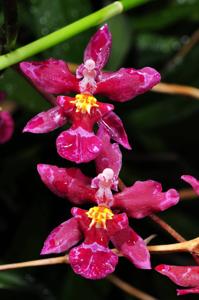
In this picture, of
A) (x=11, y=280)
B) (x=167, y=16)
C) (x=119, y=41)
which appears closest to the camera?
(x=11, y=280)

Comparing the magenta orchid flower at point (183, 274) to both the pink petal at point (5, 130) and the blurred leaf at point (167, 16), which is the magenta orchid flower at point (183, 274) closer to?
the pink petal at point (5, 130)

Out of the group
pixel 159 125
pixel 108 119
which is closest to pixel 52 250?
pixel 108 119

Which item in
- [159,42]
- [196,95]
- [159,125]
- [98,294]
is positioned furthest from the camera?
[159,42]

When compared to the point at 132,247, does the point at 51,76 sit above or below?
above

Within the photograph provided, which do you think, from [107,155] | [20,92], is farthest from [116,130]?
[20,92]

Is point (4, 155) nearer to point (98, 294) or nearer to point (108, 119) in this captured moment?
point (98, 294)

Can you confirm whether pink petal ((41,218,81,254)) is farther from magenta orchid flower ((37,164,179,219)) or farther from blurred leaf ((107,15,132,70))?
blurred leaf ((107,15,132,70))

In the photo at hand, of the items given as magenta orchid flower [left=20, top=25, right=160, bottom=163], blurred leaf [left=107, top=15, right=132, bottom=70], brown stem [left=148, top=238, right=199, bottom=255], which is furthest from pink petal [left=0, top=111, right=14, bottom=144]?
blurred leaf [left=107, top=15, right=132, bottom=70]

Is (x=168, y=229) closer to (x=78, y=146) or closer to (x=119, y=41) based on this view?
(x=78, y=146)
